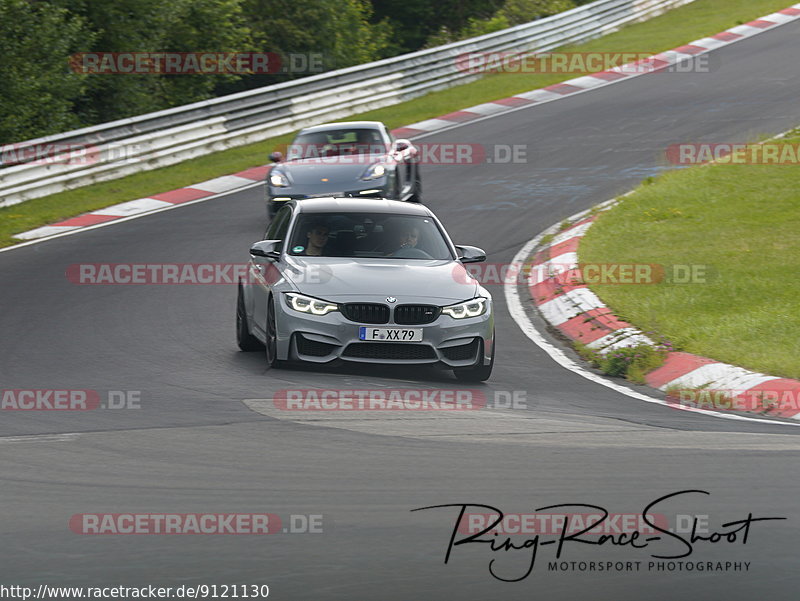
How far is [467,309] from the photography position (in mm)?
9805

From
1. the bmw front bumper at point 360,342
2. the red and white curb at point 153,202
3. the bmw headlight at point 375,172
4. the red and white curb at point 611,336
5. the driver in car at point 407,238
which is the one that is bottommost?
the red and white curb at point 153,202

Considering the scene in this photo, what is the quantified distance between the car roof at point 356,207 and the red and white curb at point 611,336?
213cm

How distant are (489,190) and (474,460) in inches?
545

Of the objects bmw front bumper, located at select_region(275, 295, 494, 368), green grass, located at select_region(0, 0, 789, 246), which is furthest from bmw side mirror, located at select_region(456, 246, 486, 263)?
green grass, located at select_region(0, 0, 789, 246)

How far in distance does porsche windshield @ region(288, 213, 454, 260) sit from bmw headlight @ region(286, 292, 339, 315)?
886 mm

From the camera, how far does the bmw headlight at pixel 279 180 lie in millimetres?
16781

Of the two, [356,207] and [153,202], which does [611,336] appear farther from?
[153,202]

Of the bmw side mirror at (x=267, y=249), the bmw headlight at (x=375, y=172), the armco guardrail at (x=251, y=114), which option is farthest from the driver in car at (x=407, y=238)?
the armco guardrail at (x=251, y=114)

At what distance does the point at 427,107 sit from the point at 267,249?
18375 mm

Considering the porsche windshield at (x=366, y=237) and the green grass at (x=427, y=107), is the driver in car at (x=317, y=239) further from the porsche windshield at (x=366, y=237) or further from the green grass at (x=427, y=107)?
the green grass at (x=427, y=107)

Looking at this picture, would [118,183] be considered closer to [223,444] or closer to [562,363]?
[562,363]

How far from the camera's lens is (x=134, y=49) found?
88.6 feet

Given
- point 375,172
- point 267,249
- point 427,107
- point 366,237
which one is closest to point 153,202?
point 375,172

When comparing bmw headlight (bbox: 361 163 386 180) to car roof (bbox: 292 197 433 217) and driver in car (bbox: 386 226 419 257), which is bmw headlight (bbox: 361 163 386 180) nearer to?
car roof (bbox: 292 197 433 217)
